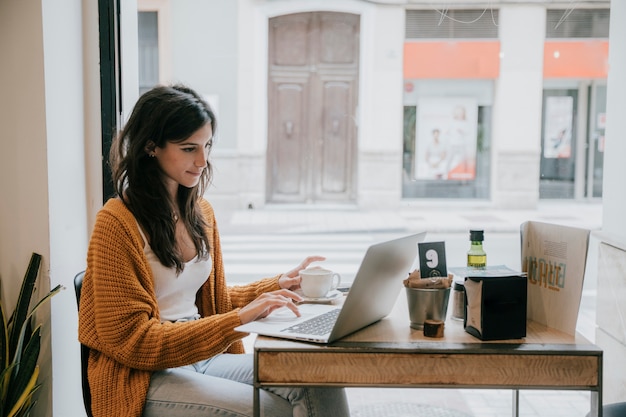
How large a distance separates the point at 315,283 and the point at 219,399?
43 centimetres

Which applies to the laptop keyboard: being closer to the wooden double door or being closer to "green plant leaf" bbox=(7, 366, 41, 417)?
"green plant leaf" bbox=(7, 366, 41, 417)

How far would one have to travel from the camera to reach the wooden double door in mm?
4453

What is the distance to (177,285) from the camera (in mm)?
1815

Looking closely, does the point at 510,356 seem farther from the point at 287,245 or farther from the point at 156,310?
the point at 287,245

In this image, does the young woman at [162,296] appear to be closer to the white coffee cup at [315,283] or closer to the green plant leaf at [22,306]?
the white coffee cup at [315,283]

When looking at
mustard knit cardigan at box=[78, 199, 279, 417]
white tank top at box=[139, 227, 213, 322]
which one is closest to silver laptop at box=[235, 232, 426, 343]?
mustard knit cardigan at box=[78, 199, 279, 417]

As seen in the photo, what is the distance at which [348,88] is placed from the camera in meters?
4.72

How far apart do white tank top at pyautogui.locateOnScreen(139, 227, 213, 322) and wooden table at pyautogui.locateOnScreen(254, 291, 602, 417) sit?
0.43 meters

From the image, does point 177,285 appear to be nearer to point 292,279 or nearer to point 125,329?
point 125,329

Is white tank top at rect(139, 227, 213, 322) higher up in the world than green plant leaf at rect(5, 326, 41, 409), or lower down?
higher up

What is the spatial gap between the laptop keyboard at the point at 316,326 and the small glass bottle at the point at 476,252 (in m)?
0.42

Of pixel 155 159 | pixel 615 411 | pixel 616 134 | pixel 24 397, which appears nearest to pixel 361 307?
pixel 155 159

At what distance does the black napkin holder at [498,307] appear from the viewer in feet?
4.98

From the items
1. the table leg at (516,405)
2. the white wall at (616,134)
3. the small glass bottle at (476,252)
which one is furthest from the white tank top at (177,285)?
the white wall at (616,134)
